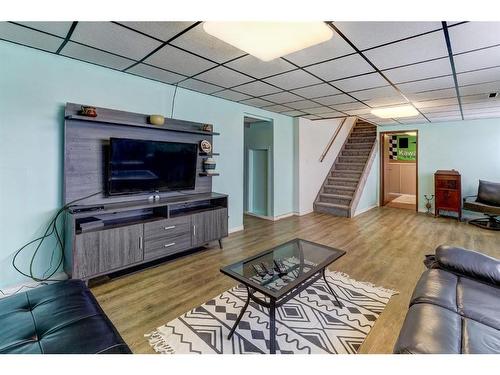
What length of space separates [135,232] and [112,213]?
1.31 ft

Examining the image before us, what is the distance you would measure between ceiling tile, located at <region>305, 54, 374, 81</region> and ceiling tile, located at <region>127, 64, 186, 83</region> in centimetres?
169

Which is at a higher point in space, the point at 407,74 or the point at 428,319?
the point at 407,74

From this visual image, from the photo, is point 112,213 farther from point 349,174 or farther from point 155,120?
point 349,174

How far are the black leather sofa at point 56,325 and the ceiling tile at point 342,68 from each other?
2.94 meters

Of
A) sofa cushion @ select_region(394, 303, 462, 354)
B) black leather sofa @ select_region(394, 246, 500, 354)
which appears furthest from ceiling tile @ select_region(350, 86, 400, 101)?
sofa cushion @ select_region(394, 303, 462, 354)

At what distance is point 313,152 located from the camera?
20.9ft

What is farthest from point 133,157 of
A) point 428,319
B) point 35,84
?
point 428,319

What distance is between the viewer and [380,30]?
6.45 feet

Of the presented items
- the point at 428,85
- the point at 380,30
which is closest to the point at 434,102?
the point at 428,85

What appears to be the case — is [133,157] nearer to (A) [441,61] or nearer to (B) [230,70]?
(B) [230,70]

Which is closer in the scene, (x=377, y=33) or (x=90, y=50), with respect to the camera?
(x=377, y=33)

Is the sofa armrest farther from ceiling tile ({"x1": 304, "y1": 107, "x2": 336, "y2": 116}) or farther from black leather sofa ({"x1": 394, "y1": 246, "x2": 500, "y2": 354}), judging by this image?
ceiling tile ({"x1": 304, "y1": 107, "x2": 336, "y2": 116})

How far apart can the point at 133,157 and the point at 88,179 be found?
1.74ft
